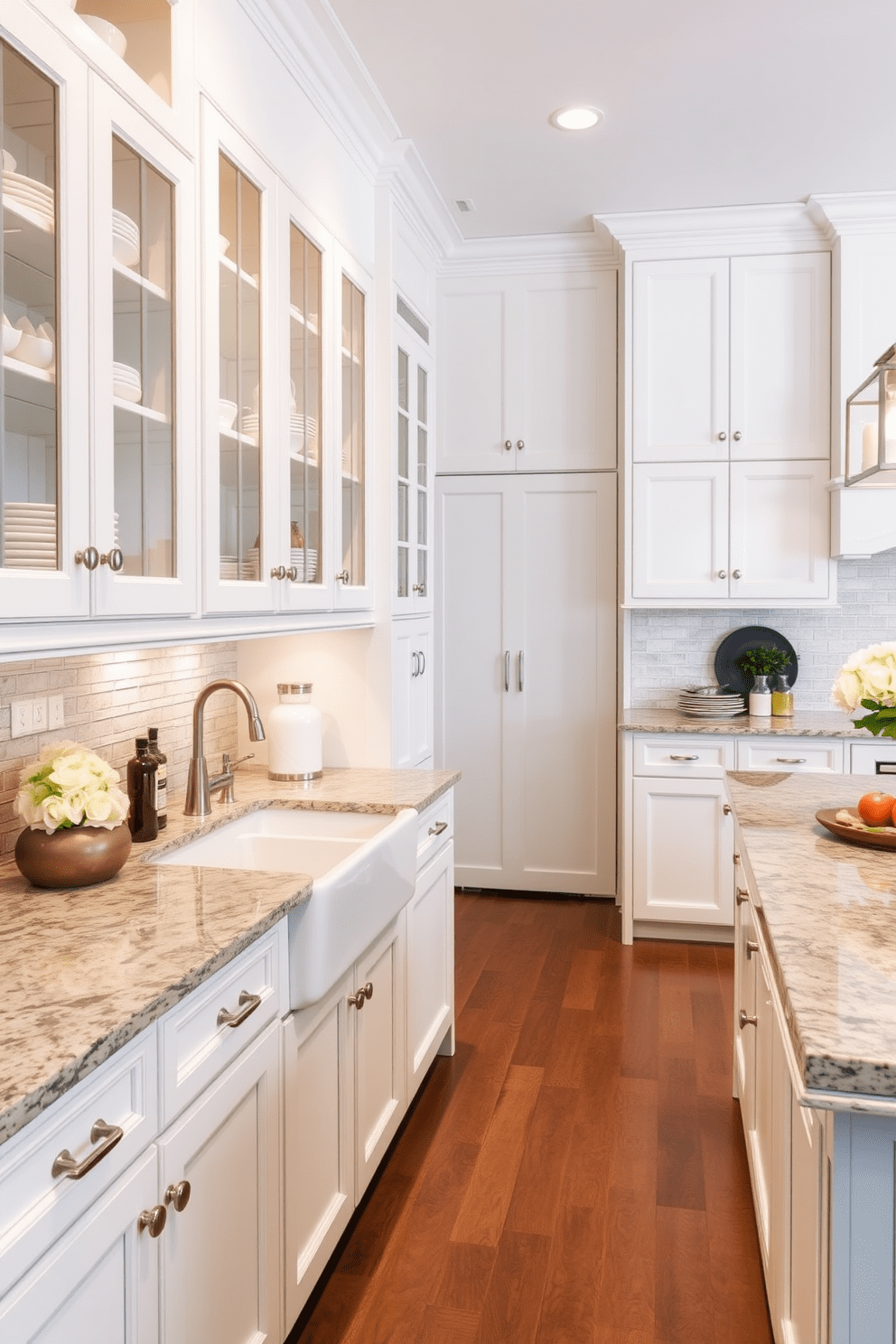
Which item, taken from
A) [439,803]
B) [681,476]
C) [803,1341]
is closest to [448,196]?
[681,476]

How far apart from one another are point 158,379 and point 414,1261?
1832 mm

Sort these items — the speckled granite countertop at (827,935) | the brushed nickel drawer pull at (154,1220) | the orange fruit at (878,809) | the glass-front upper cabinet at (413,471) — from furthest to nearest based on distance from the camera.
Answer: the glass-front upper cabinet at (413,471) → the orange fruit at (878,809) → the brushed nickel drawer pull at (154,1220) → the speckled granite countertop at (827,935)

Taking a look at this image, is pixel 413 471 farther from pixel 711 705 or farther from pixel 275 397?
pixel 711 705

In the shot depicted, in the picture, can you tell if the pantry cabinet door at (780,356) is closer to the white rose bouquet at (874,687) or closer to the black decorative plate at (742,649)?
the black decorative plate at (742,649)

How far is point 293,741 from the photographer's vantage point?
279 centimetres

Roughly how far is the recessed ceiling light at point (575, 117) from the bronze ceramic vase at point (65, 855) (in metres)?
2.69

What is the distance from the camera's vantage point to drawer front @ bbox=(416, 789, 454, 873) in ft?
8.66

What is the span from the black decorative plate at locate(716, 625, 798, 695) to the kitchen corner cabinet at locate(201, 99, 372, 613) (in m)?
2.03

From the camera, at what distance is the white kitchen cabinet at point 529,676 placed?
4.50 m

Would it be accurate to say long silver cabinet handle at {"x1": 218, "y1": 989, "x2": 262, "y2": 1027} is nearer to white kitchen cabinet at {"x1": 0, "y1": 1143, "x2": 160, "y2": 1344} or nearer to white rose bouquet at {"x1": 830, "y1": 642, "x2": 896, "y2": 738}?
white kitchen cabinet at {"x1": 0, "y1": 1143, "x2": 160, "y2": 1344}

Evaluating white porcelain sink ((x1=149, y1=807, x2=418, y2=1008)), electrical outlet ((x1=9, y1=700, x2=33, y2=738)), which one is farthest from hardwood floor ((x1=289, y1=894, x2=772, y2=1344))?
electrical outlet ((x1=9, y1=700, x2=33, y2=738))

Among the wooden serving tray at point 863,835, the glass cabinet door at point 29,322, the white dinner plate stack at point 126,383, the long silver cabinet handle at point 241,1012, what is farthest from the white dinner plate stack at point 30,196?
the wooden serving tray at point 863,835

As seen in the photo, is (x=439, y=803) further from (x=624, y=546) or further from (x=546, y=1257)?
(x=624, y=546)

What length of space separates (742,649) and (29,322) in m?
3.58
